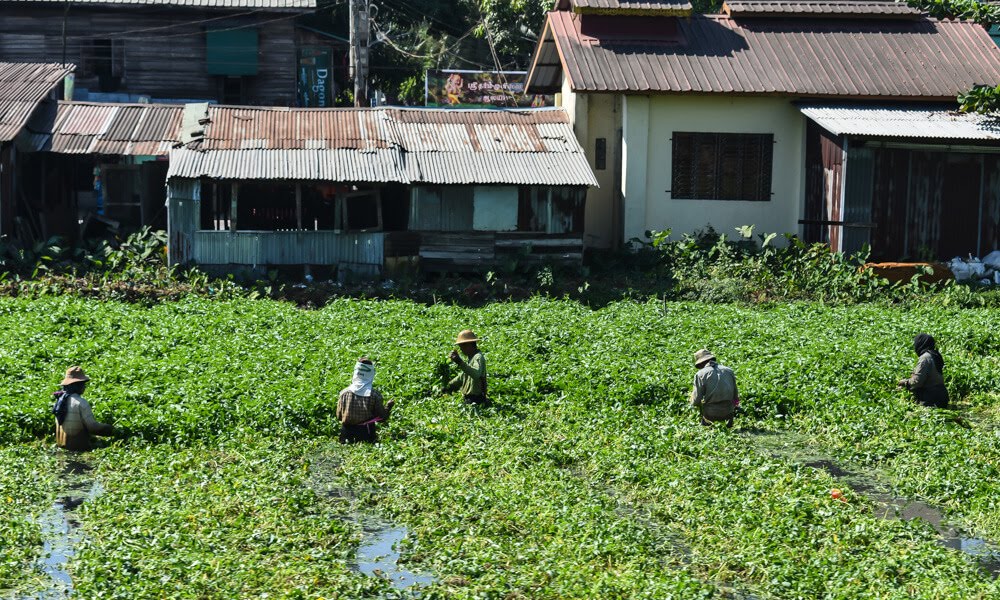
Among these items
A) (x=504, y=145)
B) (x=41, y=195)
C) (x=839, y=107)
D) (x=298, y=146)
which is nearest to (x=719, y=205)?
(x=839, y=107)

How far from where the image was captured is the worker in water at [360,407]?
1410cm

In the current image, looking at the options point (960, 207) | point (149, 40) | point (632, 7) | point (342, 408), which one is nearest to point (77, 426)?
point (342, 408)

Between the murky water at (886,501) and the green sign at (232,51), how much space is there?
23.2m

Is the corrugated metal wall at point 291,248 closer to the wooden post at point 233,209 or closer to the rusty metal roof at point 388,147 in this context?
the wooden post at point 233,209

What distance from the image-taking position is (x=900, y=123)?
24.3 m

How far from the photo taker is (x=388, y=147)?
24.6 metres

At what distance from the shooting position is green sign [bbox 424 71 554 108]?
1248 inches

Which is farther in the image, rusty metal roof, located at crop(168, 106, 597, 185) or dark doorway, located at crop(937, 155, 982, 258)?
dark doorway, located at crop(937, 155, 982, 258)

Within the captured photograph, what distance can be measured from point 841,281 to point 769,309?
1809 mm

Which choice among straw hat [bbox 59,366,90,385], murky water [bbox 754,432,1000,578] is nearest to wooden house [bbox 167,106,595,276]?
straw hat [bbox 59,366,90,385]

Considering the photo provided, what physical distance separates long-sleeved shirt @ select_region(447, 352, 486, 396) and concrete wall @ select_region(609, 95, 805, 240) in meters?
10.8

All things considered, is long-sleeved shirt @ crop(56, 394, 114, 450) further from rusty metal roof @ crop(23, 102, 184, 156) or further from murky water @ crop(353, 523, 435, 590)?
rusty metal roof @ crop(23, 102, 184, 156)

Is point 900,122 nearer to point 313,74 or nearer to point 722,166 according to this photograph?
point 722,166

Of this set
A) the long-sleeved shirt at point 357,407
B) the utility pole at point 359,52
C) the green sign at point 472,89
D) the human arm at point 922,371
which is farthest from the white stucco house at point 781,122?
the long-sleeved shirt at point 357,407
